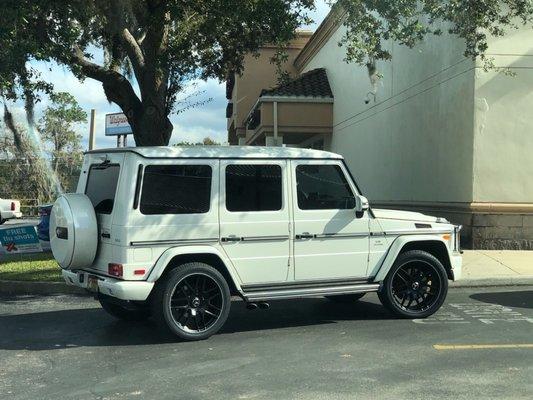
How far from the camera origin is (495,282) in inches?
388

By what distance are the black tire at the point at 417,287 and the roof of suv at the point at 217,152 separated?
62.3 inches

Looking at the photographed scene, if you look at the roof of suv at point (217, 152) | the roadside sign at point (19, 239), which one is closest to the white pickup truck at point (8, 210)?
the roadside sign at point (19, 239)

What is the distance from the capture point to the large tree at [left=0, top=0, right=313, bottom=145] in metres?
9.20

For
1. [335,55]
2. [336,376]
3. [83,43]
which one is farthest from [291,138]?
[336,376]

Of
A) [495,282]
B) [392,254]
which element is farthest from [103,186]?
[495,282]

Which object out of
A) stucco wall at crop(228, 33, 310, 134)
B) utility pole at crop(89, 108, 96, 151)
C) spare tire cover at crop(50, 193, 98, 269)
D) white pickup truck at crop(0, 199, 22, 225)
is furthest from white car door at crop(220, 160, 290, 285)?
stucco wall at crop(228, 33, 310, 134)

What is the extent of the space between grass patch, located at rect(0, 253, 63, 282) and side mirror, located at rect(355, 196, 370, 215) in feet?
17.2

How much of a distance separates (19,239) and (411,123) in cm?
1071

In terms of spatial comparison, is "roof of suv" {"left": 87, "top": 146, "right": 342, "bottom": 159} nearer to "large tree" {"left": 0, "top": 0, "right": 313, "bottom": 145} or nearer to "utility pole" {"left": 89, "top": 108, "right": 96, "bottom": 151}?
"large tree" {"left": 0, "top": 0, "right": 313, "bottom": 145}

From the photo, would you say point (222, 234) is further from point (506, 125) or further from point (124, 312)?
point (506, 125)

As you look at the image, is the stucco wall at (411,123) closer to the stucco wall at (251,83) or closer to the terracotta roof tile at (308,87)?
the terracotta roof tile at (308,87)

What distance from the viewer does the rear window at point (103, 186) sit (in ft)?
20.7

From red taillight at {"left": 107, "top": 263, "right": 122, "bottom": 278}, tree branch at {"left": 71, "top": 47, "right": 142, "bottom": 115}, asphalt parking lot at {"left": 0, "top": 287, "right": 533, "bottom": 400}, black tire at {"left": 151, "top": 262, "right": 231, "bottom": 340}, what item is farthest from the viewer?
tree branch at {"left": 71, "top": 47, "right": 142, "bottom": 115}

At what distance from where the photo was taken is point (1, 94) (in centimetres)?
1116
